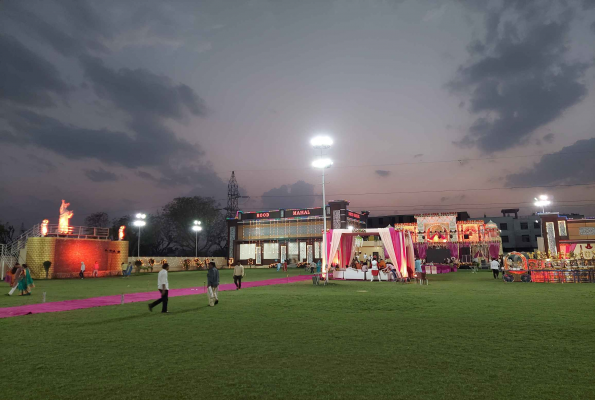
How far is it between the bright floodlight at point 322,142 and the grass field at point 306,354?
14.5 meters

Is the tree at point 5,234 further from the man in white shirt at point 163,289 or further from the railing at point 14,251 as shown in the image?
the man in white shirt at point 163,289

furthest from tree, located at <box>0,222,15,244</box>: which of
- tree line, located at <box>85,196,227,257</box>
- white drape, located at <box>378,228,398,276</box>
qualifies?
white drape, located at <box>378,228,398,276</box>

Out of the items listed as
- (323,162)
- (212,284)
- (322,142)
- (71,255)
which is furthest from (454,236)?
(71,255)

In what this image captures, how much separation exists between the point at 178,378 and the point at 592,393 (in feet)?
15.7

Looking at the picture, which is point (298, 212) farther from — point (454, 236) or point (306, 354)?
point (306, 354)

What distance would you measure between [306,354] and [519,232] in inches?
3037

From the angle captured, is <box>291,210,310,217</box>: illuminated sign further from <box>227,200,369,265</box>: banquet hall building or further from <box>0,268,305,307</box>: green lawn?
<box>0,268,305,307</box>: green lawn

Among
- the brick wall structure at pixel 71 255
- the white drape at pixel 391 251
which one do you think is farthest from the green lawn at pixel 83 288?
the white drape at pixel 391 251

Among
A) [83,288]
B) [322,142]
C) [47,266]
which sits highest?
[322,142]

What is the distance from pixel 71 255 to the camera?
109 feet

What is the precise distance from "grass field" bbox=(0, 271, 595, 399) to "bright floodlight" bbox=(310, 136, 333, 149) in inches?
570

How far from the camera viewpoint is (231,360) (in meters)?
5.65

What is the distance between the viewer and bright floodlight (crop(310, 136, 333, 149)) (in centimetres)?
2350

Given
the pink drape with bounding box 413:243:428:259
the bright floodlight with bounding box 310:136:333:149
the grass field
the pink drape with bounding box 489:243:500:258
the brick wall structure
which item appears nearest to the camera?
the grass field
